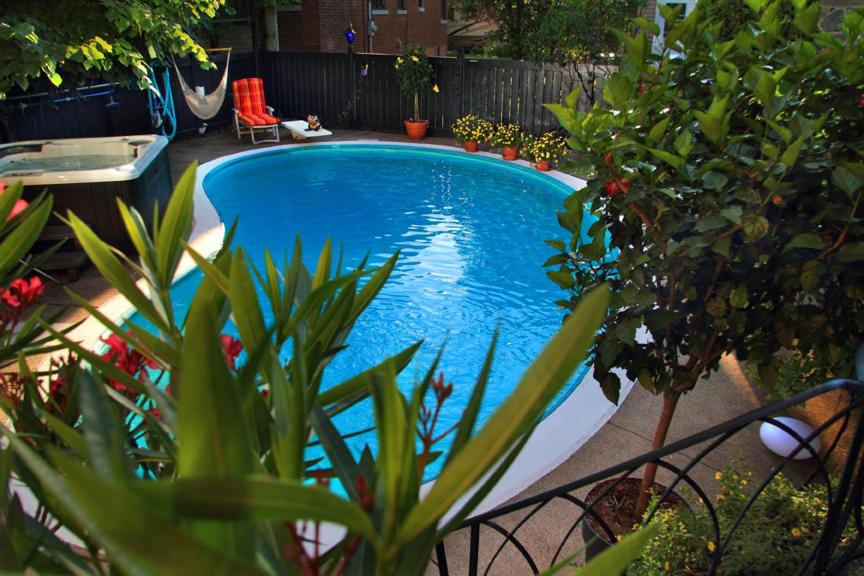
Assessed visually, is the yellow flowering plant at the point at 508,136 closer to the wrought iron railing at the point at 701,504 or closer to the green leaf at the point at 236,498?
the wrought iron railing at the point at 701,504

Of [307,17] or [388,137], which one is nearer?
[388,137]

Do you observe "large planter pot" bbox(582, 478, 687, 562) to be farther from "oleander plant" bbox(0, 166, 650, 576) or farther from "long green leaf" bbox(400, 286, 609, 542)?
"long green leaf" bbox(400, 286, 609, 542)

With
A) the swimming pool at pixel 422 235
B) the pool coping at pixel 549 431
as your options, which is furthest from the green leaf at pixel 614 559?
the swimming pool at pixel 422 235

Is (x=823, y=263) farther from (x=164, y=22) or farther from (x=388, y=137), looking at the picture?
(x=388, y=137)

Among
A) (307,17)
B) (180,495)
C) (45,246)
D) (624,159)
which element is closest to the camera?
(180,495)

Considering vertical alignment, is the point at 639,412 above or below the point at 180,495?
below

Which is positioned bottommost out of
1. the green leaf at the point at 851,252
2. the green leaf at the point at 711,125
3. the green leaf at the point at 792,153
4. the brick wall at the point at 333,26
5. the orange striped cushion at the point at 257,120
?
the orange striped cushion at the point at 257,120

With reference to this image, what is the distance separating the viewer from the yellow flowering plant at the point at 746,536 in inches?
81.4

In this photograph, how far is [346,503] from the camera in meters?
0.48

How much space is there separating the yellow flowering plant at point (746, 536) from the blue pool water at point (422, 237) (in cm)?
200

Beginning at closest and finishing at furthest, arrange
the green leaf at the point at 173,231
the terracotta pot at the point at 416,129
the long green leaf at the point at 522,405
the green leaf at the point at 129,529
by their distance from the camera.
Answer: the green leaf at the point at 129,529 → the long green leaf at the point at 522,405 → the green leaf at the point at 173,231 → the terracotta pot at the point at 416,129

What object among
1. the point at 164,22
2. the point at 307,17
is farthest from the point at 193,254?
the point at 307,17

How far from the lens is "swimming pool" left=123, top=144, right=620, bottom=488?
5.59 metres

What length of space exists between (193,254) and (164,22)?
7.72m
